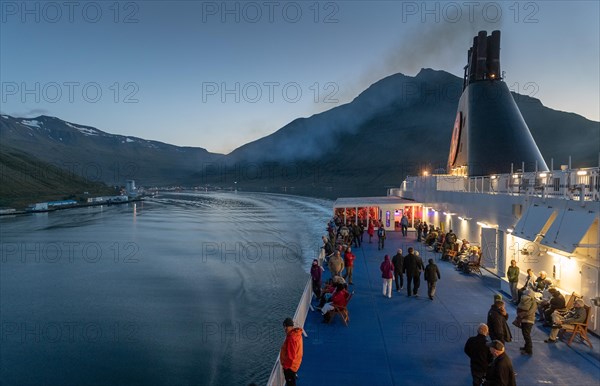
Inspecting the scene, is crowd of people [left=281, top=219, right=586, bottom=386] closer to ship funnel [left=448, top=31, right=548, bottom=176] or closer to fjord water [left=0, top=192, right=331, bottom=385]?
fjord water [left=0, top=192, right=331, bottom=385]

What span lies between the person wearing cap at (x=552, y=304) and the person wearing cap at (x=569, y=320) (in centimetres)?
31

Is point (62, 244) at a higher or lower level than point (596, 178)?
lower

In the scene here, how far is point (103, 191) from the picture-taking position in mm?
165875

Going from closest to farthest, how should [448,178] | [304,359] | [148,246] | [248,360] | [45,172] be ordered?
1. [304,359]
2. [248,360]
3. [448,178]
4. [148,246]
5. [45,172]

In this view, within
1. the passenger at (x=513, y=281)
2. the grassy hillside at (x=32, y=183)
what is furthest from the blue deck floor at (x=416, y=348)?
the grassy hillside at (x=32, y=183)

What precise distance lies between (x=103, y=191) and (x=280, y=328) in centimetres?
16367

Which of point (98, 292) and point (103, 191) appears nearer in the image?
point (98, 292)

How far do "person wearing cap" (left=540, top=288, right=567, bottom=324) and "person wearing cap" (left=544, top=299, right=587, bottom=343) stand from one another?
0.31 meters

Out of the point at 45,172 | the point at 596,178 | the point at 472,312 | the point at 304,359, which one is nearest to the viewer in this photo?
the point at 304,359

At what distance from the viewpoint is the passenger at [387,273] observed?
43.4ft

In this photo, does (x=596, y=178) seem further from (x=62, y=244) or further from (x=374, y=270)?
(x=62, y=244)

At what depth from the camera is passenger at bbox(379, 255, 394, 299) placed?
521 inches

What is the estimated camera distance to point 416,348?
31.8ft

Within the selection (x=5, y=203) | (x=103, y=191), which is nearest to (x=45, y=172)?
(x=103, y=191)
